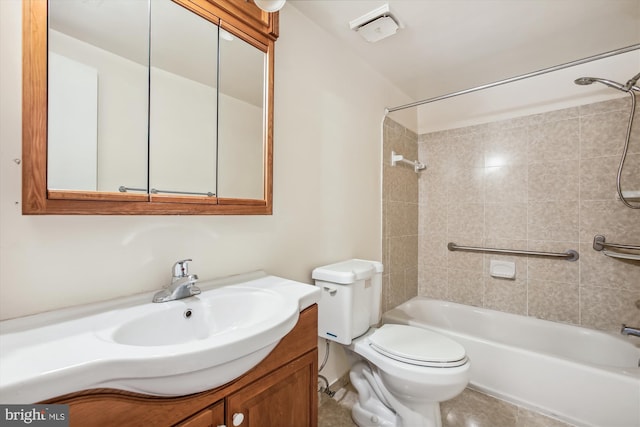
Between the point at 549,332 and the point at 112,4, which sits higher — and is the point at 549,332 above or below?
below

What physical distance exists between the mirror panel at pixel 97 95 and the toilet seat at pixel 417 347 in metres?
1.28

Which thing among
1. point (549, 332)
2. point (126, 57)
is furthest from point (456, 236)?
point (126, 57)

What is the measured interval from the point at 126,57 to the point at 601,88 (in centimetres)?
274

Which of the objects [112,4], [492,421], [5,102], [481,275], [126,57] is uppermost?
[112,4]

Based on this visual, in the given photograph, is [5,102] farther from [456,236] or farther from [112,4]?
[456,236]

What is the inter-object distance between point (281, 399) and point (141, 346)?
0.48 meters

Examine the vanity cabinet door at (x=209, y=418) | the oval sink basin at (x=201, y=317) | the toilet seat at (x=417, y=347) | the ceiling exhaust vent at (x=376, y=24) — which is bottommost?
the toilet seat at (x=417, y=347)

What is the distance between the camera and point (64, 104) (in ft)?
2.52

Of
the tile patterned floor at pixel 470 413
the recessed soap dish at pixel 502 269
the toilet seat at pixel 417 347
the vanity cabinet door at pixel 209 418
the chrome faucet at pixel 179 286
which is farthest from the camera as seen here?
the recessed soap dish at pixel 502 269

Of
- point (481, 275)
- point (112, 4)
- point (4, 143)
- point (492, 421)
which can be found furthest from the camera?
point (481, 275)

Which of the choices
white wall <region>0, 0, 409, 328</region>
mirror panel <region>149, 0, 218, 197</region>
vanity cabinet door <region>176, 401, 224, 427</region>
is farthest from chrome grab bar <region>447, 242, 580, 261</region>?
vanity cabinet door <region>176, 401, 224, 427</region>

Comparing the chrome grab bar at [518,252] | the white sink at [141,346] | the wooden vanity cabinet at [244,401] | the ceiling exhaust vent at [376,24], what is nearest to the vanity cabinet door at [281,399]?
the wooden vanity cabinet at [244,401]

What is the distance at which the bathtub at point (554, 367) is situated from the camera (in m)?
1.40

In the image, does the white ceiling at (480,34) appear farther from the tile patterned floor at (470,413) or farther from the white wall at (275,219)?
A: the tile patterned floor at (470,413)
